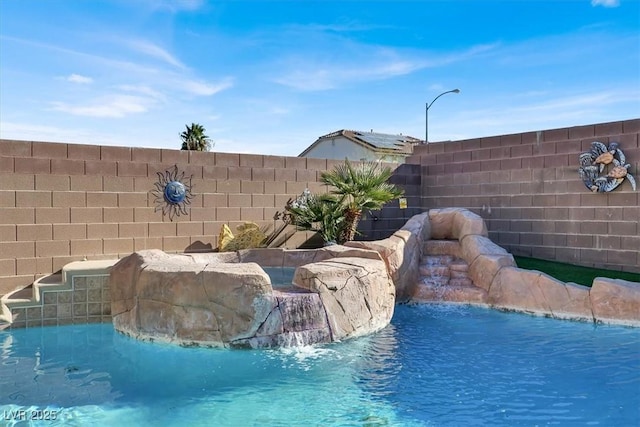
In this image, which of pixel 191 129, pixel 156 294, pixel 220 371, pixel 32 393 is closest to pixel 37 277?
pixel 156 294

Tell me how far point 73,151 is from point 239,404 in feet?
17.7

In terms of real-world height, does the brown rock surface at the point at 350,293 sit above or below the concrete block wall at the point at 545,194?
below

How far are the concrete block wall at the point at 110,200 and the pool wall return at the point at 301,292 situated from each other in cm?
51

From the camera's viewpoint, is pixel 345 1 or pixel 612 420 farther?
pixel 345 1

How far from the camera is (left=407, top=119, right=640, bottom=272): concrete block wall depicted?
28.9ft

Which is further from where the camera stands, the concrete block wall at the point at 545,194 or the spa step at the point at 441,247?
the spa step at the point at 441,247

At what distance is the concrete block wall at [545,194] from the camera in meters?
8.81

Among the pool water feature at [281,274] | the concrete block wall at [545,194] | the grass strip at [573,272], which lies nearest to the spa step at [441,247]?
the grass strip at [573,272]

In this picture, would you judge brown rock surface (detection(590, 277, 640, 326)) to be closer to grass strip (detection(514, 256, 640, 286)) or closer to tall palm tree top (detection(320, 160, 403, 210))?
grass strip (detection(514, 256, 640, 286))

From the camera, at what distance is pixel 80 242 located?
788cm

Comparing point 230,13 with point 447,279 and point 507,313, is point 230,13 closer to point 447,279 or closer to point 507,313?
point 447,279

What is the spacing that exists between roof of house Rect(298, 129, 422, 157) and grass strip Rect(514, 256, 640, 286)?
11.6 meters

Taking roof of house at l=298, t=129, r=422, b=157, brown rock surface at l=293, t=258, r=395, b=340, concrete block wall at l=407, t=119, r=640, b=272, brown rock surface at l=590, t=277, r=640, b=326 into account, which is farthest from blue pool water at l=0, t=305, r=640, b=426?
A: roof of house at l=298, t=129, r=422, b=157

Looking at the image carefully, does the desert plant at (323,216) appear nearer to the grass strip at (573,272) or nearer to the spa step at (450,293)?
the spa step at (450,293)
